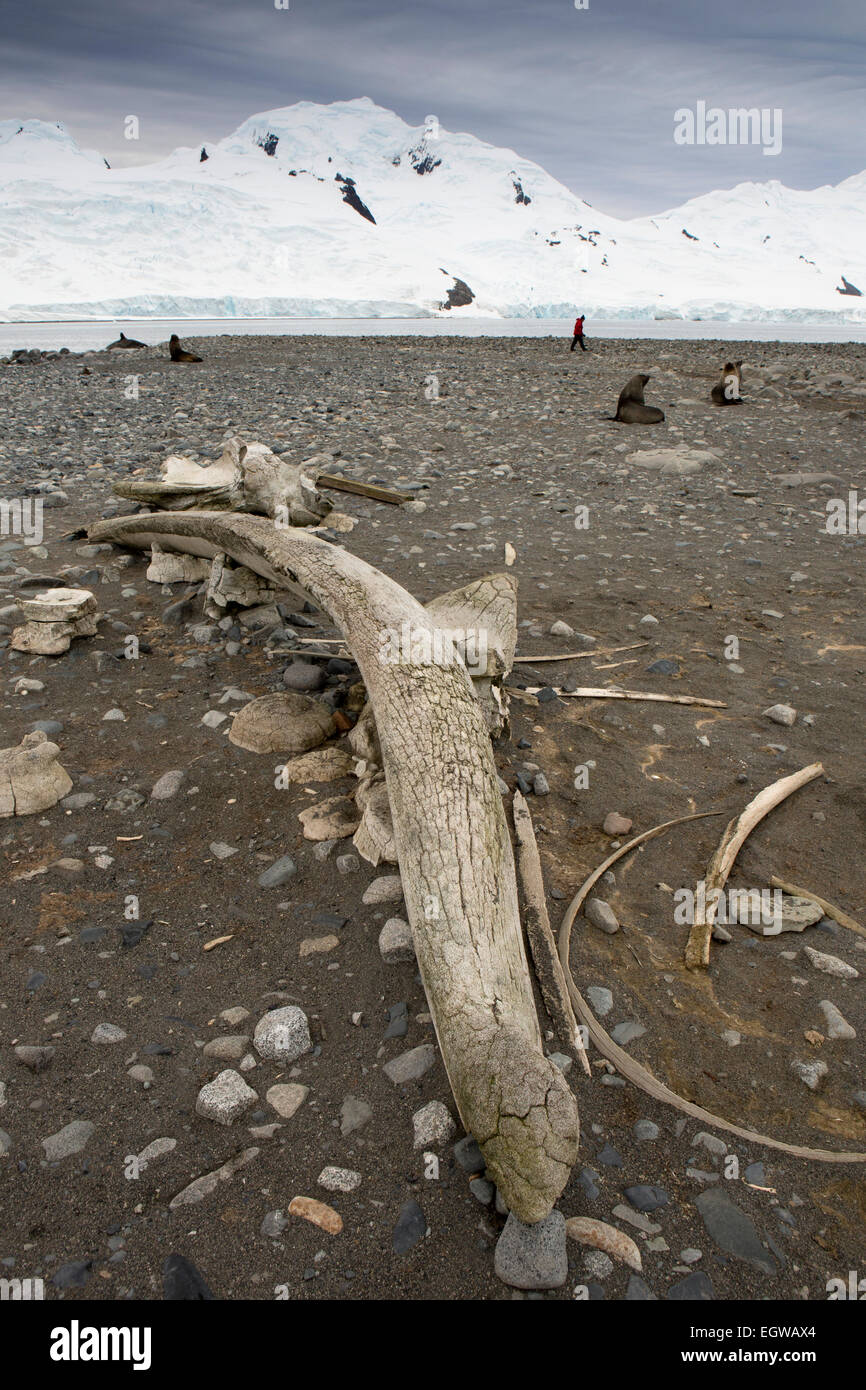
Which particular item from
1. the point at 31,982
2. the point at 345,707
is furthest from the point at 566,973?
the point at 345,707

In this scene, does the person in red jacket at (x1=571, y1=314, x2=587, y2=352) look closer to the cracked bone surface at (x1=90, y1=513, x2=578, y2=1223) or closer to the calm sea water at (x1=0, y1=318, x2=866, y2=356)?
the calm sea water at (x1=0, y1=318, x2=866, y2=356)

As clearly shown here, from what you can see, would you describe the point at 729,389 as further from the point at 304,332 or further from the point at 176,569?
the point at 304,332

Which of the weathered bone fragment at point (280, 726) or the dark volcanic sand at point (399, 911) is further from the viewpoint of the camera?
the weathered bone fragment at point (280, 726)

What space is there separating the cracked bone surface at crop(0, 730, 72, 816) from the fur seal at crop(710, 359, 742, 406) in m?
15.0

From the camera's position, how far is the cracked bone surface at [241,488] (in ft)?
18.9

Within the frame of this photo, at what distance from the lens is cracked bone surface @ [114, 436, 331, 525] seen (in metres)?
5.76

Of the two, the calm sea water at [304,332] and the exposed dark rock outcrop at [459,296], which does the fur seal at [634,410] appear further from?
the exposed dark rock outcrop at [459,296]

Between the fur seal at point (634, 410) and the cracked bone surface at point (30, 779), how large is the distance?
39.2 feet

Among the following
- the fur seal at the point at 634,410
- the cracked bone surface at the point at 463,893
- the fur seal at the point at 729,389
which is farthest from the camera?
the fur seal at the point at 729,389

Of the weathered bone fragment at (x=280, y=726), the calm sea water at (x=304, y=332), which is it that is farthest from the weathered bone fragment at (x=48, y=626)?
the calm sea water at (x=304, y=332)

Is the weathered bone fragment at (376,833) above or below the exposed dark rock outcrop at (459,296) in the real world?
below

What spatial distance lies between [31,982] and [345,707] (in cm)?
214
